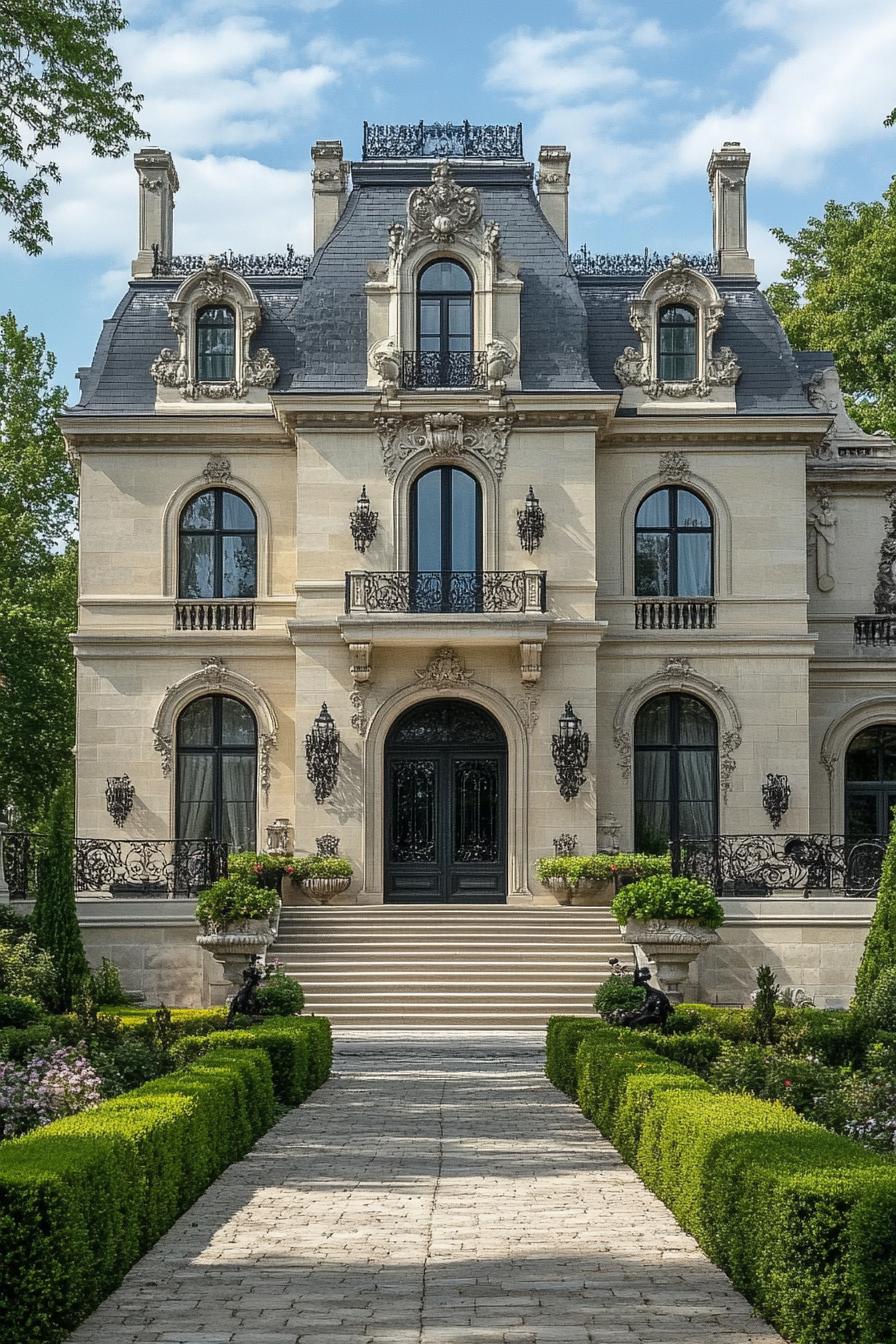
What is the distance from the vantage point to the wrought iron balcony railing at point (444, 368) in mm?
30766

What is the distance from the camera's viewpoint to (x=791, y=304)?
4253 cm

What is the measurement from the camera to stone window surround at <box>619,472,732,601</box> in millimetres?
31344

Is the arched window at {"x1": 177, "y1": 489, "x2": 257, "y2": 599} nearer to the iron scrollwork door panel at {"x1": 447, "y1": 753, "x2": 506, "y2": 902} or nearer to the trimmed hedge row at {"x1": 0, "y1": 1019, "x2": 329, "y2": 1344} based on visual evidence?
the iron scrollwork door panel at {"x1": 447, "y1": 753, "x2": 506, "y2": 902}

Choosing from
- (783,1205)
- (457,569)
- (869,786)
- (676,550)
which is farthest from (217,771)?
(783,1205)

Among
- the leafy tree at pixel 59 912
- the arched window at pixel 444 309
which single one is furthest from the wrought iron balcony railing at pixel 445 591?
the leafy tree at pixel 59 912

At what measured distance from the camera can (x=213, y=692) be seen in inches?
1234

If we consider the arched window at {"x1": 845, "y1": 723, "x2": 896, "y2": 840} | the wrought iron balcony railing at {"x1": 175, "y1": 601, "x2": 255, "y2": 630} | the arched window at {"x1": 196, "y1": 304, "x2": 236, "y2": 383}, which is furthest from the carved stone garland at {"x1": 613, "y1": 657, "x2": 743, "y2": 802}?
the arched window at {"x1": 196, "y1": 304, "x2": 236, "y2": 383}

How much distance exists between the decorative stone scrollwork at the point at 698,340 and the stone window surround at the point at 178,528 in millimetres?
6848

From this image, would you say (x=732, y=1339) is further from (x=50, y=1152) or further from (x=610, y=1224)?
(x=50, y=1152)

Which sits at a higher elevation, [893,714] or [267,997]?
[893,714]

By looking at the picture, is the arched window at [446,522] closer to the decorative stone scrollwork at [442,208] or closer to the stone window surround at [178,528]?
the stone window surround at [178,528]

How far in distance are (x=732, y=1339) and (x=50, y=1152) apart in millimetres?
3299

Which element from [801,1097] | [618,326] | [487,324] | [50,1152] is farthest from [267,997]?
[618,326]

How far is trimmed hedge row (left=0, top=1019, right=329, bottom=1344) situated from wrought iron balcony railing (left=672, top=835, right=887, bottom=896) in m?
16.5
